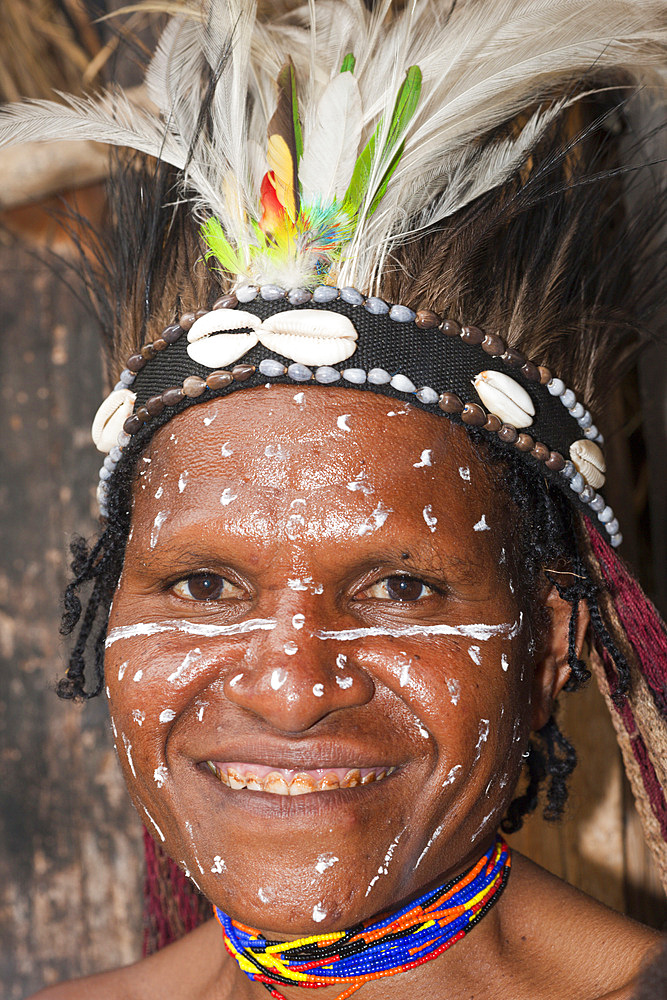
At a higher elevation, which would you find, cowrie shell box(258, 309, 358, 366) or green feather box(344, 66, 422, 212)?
green feather box(344, 66, 422, 212)

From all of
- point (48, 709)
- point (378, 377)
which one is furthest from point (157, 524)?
point (48, 709)

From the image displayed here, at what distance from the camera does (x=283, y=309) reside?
5.56 ft

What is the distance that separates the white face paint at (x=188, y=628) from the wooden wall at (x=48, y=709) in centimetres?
137

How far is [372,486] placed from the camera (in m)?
1.59

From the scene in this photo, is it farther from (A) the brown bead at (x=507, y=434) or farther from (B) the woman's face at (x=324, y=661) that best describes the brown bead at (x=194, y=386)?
(A) the brown bead at (x=507, y=434)

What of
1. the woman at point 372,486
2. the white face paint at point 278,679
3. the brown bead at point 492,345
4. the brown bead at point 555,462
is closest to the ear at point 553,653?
the woman at point 372,486

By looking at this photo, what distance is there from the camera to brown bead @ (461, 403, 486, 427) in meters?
1.67

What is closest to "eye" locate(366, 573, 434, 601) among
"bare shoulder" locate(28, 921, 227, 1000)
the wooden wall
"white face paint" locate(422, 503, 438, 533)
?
"white face paint" locate(422, 503, 438, 533)

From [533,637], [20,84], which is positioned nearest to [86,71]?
[20,84]

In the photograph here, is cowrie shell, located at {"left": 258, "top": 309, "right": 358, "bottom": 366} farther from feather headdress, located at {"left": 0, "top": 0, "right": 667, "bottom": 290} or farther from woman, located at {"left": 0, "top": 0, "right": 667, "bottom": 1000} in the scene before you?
feather headdress, located at {"left": 0, "top": 0, "right": 667, "bottom": 290}

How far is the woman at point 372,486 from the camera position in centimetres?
157

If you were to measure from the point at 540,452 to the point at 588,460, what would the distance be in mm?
132

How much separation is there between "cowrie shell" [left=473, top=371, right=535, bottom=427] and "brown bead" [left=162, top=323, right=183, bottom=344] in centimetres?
55

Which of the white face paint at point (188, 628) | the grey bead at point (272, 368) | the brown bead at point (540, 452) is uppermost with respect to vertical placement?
the grey bead at point (272, 368)
